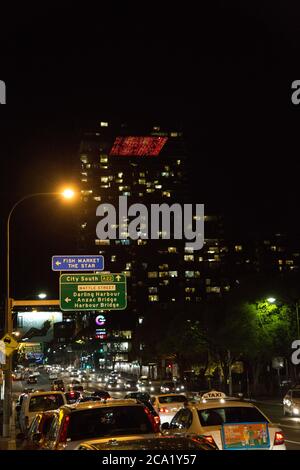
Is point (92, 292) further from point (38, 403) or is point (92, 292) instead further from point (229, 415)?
point (229, 415)

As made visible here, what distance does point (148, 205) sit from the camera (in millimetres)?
197375

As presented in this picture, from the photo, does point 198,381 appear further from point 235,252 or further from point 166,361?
point 235,252

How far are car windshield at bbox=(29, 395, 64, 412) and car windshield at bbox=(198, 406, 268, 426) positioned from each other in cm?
1448

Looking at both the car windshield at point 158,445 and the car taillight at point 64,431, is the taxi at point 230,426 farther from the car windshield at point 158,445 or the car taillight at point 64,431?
the car windshield at point 158,445

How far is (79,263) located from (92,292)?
156cm

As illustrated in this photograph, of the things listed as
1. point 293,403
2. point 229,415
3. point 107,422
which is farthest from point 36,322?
point 107,422

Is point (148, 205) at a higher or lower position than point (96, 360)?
higher

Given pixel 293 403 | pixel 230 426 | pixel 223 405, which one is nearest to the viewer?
pixel 230 426

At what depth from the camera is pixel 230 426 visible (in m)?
11.1

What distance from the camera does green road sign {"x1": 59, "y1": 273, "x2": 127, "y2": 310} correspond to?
28.4 meters

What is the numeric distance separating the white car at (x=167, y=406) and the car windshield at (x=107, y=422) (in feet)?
53.3

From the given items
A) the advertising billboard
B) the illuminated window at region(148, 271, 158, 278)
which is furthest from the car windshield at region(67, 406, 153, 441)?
the illuminated window at region(148, 271, 158, 278)
